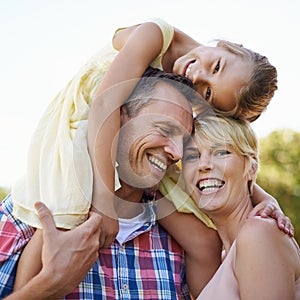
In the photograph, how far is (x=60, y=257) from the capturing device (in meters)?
2.11

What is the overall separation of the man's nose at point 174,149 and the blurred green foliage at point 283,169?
6160mm

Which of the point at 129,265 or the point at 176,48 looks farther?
the point at 176,48

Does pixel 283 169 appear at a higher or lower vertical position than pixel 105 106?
lower

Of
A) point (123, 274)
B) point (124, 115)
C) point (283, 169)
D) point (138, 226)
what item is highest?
point (124, 115)

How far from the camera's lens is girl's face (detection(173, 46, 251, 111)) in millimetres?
2586

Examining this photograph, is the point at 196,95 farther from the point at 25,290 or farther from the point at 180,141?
the point at 25,290

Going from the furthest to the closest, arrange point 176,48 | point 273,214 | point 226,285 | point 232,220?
point 176,48, point 232,220, point 273,214, point 226,285

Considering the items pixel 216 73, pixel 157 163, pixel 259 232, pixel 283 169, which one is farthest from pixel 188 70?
pixel 283 169

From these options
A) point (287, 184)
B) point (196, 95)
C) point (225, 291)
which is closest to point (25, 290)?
point (225, 291)

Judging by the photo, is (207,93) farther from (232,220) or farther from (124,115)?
(232,220)

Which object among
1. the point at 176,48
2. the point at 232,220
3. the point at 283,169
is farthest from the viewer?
the point at 283,169

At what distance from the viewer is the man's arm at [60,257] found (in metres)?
2.09

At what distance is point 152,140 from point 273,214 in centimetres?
58

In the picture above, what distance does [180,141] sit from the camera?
99.0 inches
